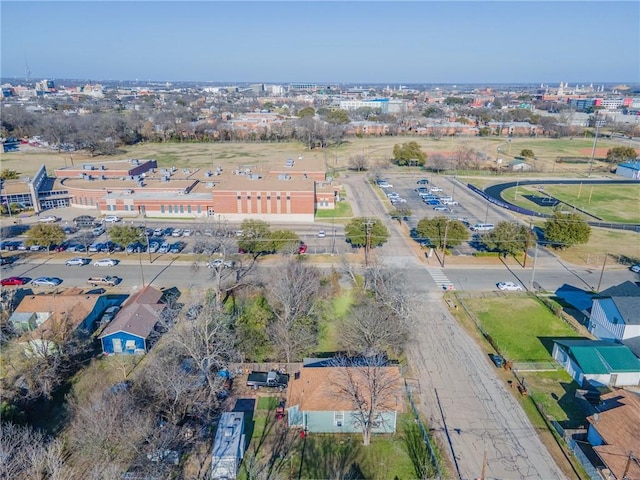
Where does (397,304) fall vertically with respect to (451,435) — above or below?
above

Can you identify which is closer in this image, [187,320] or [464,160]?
[187,320]

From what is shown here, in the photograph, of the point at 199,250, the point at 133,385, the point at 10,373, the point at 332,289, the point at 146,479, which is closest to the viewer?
the point at 146,479

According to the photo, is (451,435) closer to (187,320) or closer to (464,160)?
(187,320)

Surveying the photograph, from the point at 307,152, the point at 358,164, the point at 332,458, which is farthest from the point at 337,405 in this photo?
the point at 307,152

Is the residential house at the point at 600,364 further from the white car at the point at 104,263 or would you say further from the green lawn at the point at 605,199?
the white car at the point at 104,263

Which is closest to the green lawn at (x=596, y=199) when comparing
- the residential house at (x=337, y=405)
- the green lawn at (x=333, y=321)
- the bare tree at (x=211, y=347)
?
the green lawn at (x=333, y=321)

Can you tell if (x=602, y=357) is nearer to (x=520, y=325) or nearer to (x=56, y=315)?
(x=520, y=325)

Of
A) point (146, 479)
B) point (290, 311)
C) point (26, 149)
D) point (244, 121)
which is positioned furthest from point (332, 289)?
point (244, 121)
